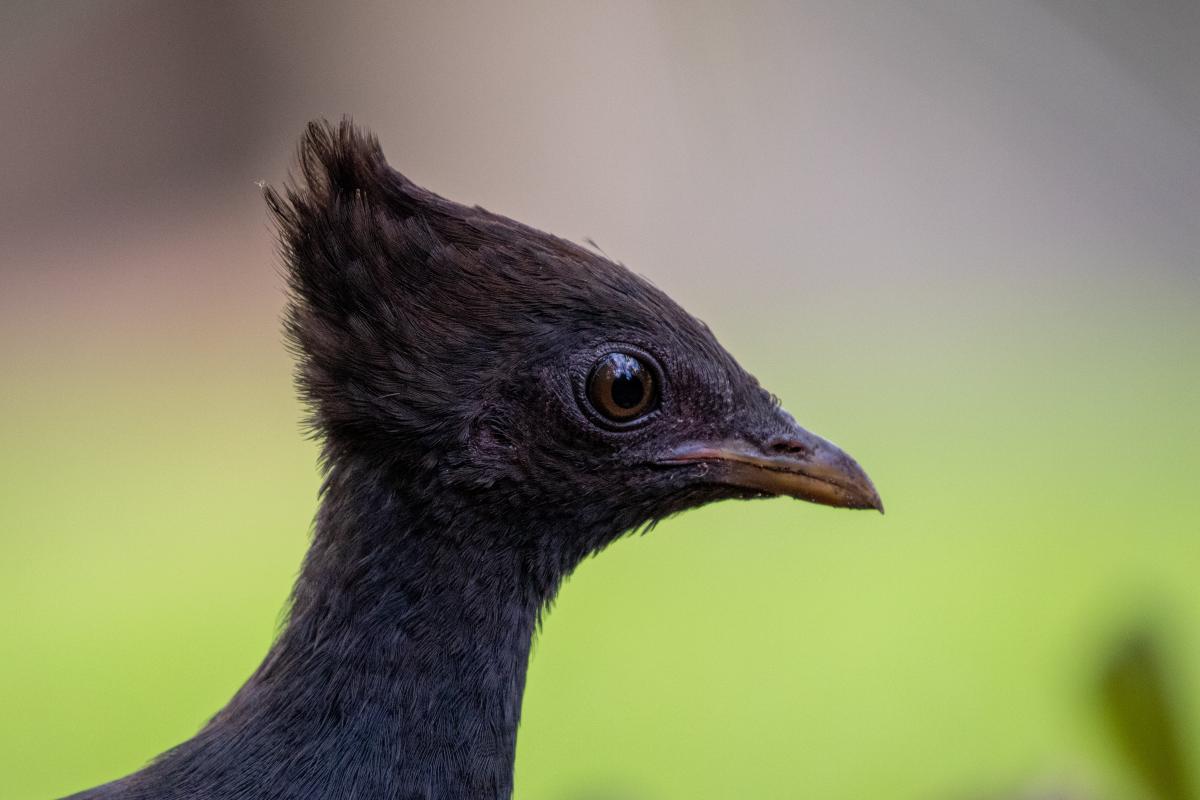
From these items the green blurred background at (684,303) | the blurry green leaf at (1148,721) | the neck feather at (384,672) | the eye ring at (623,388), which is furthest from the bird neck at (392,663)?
the green blurred background at (684,303)

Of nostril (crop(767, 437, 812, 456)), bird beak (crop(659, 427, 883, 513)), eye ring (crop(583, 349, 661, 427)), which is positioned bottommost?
bird beak (crop(659, 427, 883, 513))

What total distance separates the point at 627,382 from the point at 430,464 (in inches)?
16.2

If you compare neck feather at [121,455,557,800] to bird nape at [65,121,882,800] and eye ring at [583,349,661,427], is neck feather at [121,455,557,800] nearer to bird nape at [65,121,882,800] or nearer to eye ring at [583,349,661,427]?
bird nape at [65,121,882,800]

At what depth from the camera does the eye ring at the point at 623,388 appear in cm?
250

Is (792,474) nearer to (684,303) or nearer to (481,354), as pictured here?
(481,354)

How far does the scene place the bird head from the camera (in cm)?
244

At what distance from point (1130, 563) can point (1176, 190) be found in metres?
2.91

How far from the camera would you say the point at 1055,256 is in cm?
932

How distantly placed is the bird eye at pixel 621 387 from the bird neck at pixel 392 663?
31 cm

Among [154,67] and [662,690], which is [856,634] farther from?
[154,67]

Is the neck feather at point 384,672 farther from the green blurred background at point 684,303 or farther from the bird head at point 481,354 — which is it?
the green blurred background at point 684,303

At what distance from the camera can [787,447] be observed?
8.84ft

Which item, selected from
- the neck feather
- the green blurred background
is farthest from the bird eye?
the green blurred background

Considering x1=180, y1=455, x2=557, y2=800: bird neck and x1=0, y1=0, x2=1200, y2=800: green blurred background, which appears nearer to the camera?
x1=180, y1=455, x2=557, y2=800: bird neck
